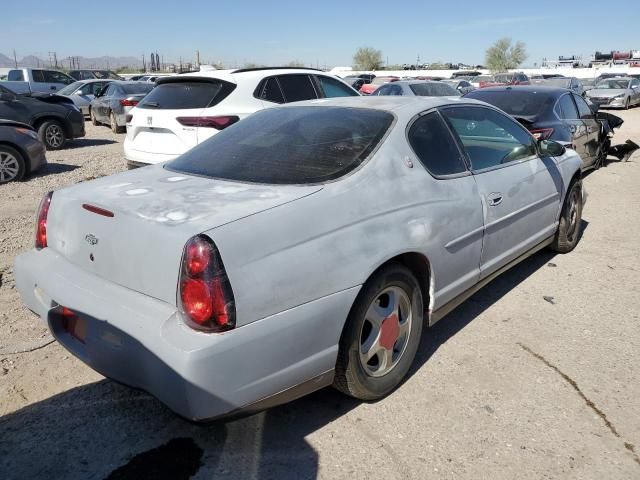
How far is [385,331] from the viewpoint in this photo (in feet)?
9.42

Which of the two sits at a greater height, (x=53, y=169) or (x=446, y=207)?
(x=446, y=207)

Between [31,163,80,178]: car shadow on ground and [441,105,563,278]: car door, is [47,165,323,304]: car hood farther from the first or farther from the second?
[31,163,80,178]: car shadow on ground

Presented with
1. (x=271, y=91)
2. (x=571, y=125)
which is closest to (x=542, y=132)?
(x=571, y=125)

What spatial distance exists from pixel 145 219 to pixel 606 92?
27.1m

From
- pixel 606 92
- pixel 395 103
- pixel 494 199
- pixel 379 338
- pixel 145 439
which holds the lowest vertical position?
pixel 145 439

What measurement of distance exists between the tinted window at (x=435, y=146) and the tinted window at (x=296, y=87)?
154 inches

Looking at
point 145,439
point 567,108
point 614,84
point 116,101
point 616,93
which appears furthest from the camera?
point 614,84

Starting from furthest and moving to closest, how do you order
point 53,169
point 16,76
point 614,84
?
1. point 614,84
2. point 16,76
3. point 53,169

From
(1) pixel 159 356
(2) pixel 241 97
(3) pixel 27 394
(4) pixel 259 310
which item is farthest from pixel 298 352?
(2) pixel 241 97

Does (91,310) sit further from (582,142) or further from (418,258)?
(582,142)

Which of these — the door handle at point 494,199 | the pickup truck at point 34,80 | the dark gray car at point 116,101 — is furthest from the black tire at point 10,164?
the pickup truck at point 34,80

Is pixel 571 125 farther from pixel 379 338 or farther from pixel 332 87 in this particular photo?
pixel 379 338

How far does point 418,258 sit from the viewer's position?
9.87 feet

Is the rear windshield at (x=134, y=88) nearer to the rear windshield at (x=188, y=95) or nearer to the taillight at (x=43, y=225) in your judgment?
the rear windshield at (x=188, y=95)
